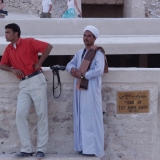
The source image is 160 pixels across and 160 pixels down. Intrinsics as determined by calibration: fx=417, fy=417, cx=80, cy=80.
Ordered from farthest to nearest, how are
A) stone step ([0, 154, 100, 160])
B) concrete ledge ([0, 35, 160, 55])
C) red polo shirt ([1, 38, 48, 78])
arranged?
concrete ledge ([0, 35, 160, 55]) < stone step ([0, 154, 100, 160]) < red polo shirt ([1, 38, 48, 78])

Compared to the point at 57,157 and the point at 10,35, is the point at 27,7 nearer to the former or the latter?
the point at 10,35

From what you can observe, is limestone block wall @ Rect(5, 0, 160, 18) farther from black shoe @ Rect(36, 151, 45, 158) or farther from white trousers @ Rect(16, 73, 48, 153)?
black shoe @ Rect(36, 151, 45, 158)

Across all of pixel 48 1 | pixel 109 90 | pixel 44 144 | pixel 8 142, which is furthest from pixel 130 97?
pixel 48 1

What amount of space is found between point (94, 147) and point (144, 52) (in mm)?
3755

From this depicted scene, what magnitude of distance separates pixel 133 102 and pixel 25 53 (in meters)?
1.56

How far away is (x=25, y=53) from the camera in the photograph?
488cm

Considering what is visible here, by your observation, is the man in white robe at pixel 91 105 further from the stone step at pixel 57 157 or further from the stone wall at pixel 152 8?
the stone wall at pixel 152 8

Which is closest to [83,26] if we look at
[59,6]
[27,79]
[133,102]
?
[133,102]

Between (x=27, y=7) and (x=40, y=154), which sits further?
(x=27, y=7)

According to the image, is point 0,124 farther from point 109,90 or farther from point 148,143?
point 148,143

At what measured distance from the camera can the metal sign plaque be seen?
17.7 feet

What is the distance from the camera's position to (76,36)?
30.2 feet

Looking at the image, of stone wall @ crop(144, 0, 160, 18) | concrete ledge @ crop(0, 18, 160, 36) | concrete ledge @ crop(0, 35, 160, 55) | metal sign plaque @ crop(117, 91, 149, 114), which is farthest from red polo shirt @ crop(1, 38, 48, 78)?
stone wall @ crop(144, 0, 160, 18)

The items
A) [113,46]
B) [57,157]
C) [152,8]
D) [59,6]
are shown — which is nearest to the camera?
[57,157]
